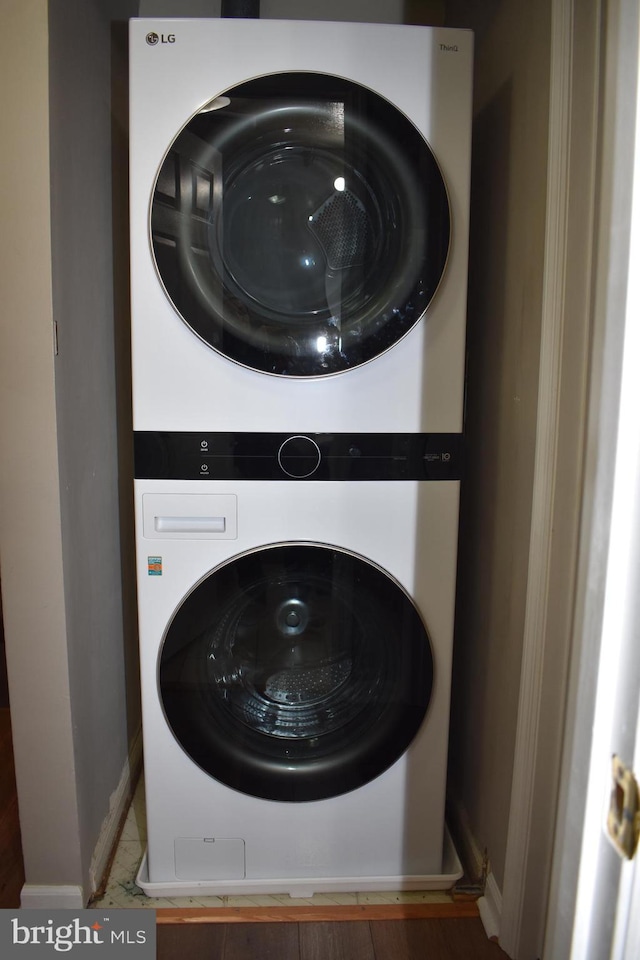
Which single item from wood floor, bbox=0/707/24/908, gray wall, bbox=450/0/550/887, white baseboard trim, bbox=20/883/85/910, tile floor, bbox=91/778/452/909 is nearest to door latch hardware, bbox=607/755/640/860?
gray wall, bbox=450/0/550/887


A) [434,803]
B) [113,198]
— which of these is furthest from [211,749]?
[113,198]

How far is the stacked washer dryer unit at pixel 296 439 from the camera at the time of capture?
1.18 metres

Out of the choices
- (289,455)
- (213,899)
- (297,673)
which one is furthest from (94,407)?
(213,899)

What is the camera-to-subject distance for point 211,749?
133 cm

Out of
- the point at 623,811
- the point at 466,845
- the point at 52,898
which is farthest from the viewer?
the point at 466,845

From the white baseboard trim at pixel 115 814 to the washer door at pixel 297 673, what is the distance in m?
0.34

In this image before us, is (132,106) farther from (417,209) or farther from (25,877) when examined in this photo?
(25,877)

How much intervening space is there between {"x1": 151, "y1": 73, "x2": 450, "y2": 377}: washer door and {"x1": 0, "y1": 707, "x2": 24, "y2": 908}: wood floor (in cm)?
118

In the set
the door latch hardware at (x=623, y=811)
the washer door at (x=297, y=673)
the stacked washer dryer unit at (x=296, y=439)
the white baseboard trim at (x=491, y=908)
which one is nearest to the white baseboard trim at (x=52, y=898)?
the stacked washer dryer unit at (x=296, y=439)

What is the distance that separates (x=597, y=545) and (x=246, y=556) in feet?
2.75

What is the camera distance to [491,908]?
134 centimetres

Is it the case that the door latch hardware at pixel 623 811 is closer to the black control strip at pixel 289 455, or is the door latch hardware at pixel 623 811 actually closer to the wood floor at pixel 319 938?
the black control strip at pixel 289 455
